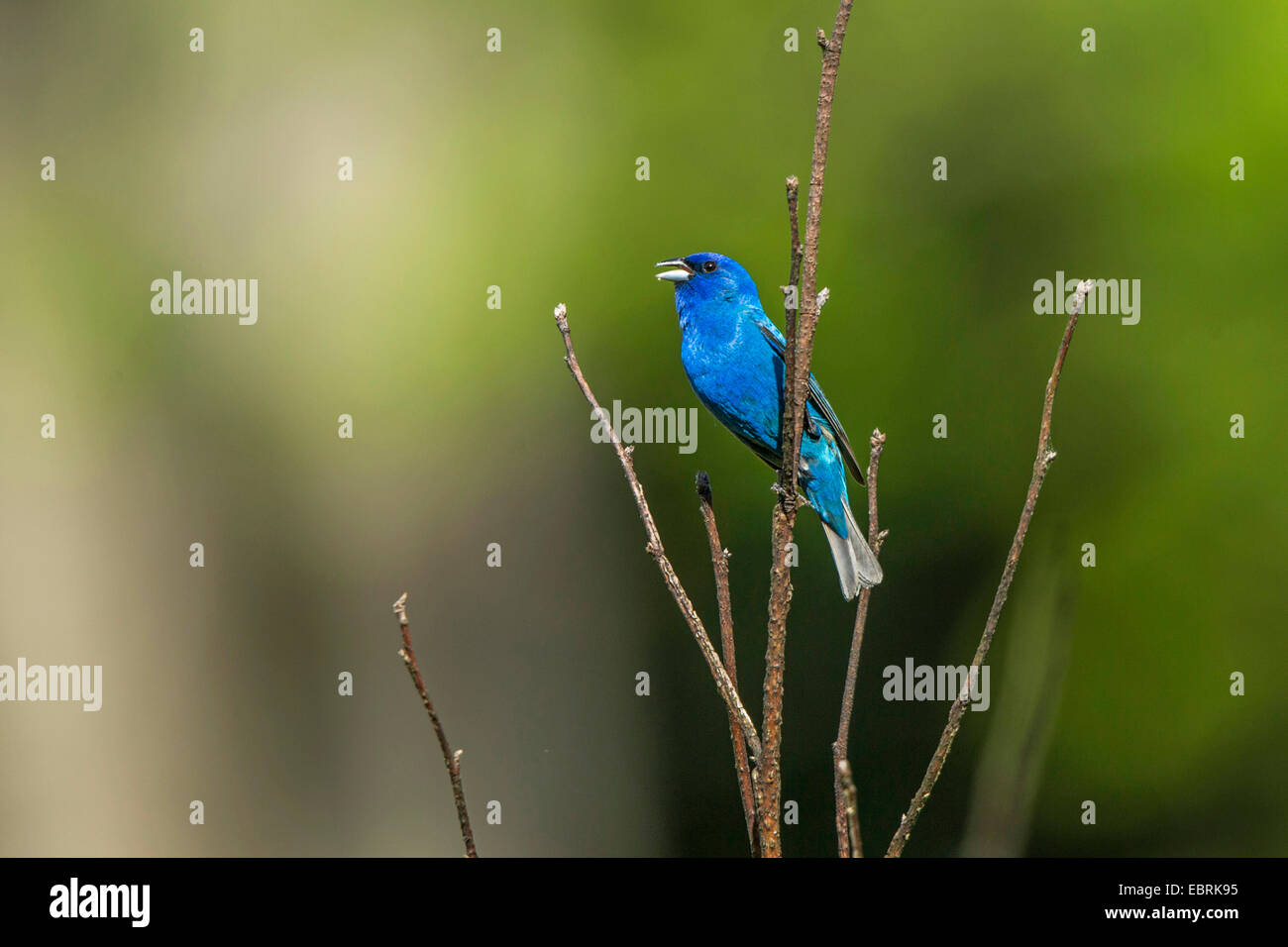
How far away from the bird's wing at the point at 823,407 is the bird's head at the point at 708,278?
18cm

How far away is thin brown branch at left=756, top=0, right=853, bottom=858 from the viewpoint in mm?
1595

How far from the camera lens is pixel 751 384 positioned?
4121 millimetres

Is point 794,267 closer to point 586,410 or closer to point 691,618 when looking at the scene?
point 691,618

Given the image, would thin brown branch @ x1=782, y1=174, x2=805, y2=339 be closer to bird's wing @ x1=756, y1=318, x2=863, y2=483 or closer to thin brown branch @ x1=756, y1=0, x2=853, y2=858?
thin brown branch @ x1=756, y1=0, x2=853, y2=858

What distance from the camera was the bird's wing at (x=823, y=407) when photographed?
3.92 metres

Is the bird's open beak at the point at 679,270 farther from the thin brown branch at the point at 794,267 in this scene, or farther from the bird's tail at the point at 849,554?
the thin brown branch at the point at 794,267
